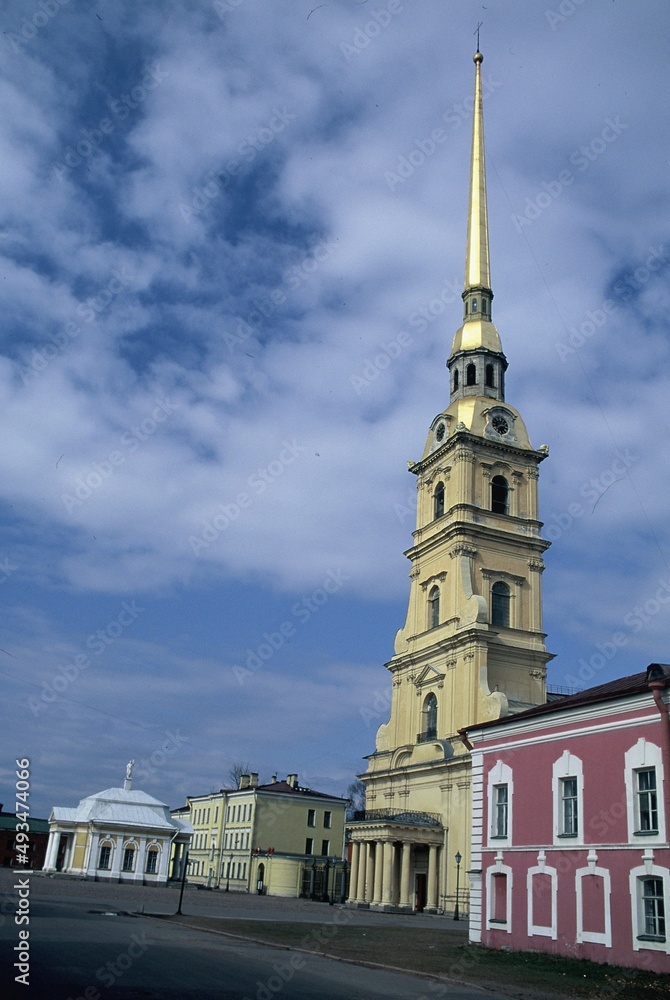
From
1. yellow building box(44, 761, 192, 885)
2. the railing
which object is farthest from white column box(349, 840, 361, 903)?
yellow building box(44, 761, 192, 885)

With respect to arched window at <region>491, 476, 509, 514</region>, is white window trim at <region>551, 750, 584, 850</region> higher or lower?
lower

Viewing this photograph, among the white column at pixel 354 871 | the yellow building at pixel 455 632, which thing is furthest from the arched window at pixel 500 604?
the white column at pixel 354 871

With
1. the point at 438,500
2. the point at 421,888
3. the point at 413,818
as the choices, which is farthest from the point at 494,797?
the point at 438,500

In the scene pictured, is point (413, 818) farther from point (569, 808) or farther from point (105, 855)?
point (569, 808)

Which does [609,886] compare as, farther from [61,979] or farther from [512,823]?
[61,979]

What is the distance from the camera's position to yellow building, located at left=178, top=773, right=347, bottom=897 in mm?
64062

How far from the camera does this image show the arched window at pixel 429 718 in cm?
5269

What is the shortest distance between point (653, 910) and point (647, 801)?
218cm

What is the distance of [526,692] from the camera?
51.6 meters

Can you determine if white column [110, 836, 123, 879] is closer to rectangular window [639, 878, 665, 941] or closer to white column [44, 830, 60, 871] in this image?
white column [44, 830, 60, 871]

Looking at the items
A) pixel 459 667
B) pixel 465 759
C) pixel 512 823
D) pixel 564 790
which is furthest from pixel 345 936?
pixel 459 667

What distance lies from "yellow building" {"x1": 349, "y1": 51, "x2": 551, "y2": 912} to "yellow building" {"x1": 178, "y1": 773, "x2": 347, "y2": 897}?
11.9 m

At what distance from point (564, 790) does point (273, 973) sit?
937 cm

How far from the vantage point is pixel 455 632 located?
171ft
